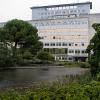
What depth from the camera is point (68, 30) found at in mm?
80875

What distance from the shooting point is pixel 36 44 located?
63344 mm

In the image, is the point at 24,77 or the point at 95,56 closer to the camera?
the point at 95,56

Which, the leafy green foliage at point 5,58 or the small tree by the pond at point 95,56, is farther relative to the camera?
the leafy green foliage at point 5,58

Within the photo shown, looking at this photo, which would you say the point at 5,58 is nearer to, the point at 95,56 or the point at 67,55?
the point at 95,56

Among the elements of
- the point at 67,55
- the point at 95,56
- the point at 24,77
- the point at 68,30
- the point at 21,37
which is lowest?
the point at 24,77

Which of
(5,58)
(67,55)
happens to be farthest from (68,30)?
(5,58)

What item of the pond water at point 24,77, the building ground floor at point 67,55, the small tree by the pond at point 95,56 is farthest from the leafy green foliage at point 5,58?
the building ground floor at point 67,55

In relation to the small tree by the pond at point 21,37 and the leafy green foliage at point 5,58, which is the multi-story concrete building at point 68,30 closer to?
the small tree by the pond at point 21,37

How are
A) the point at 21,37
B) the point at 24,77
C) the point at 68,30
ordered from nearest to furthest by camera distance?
the point at 24,77, the point at 21,37, the point at 68,30

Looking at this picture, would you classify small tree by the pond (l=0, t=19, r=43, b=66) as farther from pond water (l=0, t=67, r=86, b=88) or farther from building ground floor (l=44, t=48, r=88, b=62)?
pond water (l=0, t=67, r=86, b=88)

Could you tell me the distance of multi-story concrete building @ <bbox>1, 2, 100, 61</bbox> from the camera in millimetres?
79062

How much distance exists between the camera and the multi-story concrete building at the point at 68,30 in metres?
79.1

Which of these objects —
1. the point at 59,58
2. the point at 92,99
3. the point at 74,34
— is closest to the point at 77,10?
the point at 74,34

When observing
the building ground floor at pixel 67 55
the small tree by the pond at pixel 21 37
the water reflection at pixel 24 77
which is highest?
the small tree by the pond at pixel 21 37
